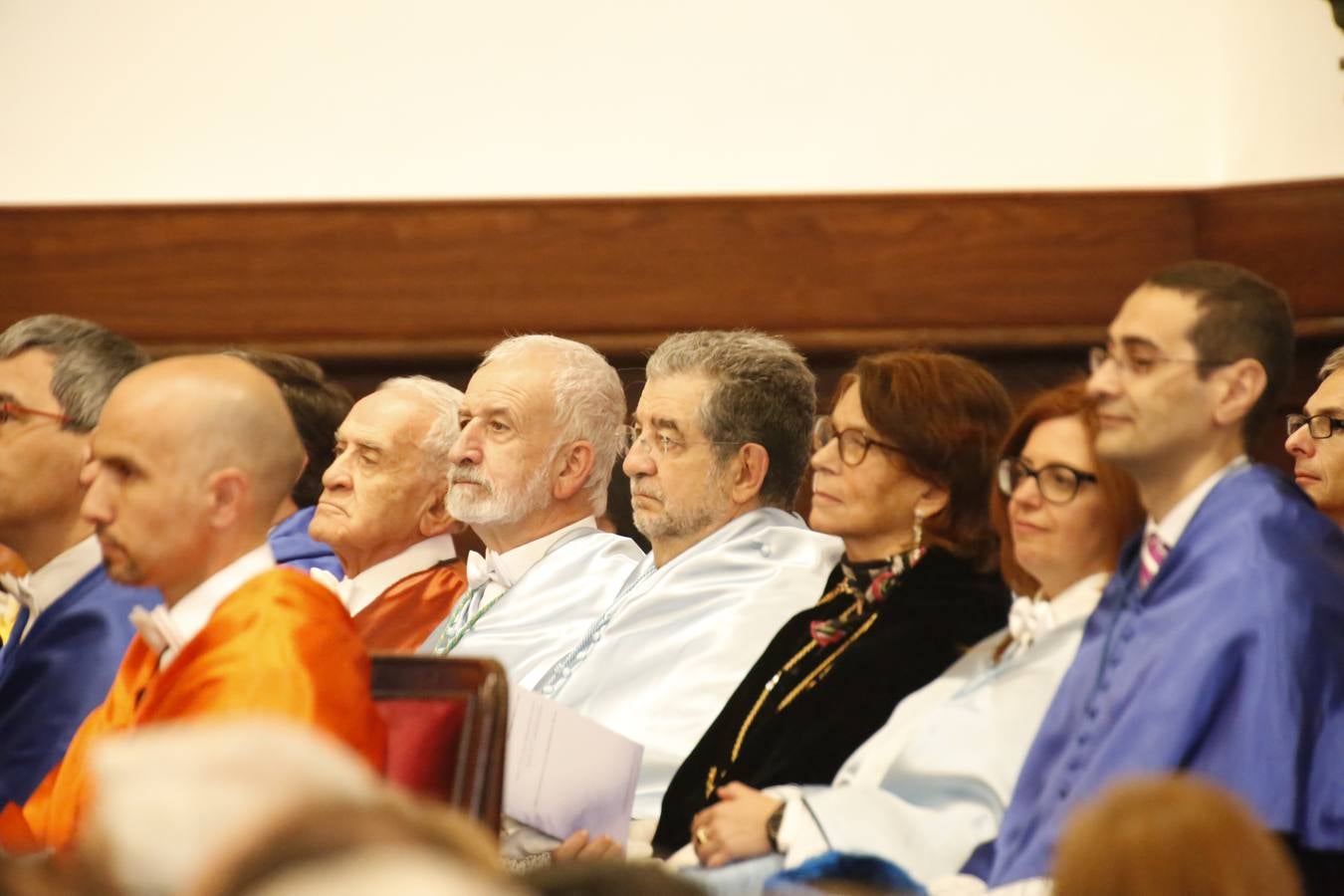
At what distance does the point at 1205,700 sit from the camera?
2.63m

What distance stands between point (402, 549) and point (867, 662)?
180cm

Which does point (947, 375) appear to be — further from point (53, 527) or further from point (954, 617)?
point (53, 527)

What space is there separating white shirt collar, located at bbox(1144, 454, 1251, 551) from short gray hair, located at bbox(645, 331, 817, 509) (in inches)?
61.5

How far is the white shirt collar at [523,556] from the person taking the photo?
4574 mm

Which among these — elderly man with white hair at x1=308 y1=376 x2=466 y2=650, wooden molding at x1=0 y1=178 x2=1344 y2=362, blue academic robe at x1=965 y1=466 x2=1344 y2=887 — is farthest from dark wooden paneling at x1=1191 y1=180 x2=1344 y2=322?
blue academic robe at x1=965 y1=466 x2=1344 y2=887

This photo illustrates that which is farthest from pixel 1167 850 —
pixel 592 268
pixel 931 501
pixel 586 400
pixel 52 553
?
pixel 592 268

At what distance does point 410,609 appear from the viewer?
4.77 m

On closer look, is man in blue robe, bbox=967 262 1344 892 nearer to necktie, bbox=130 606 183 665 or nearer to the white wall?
necktie, bbox=130 606 183 665

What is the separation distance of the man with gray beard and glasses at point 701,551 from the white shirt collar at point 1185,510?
1.28 m

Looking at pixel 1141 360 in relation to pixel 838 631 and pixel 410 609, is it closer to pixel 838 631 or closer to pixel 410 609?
pixel 838 631

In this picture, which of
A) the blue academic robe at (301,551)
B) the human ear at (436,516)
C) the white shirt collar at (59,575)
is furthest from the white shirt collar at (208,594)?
the human ear at (436,516)

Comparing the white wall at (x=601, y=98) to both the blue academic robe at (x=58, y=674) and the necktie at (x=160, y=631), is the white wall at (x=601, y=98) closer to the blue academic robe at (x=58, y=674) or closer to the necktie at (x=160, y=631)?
the blue academic robe at (x=58, y=674)

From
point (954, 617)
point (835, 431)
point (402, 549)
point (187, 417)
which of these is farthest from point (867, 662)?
point (402, 549)

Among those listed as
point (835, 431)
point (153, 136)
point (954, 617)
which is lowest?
point (954, 617)
